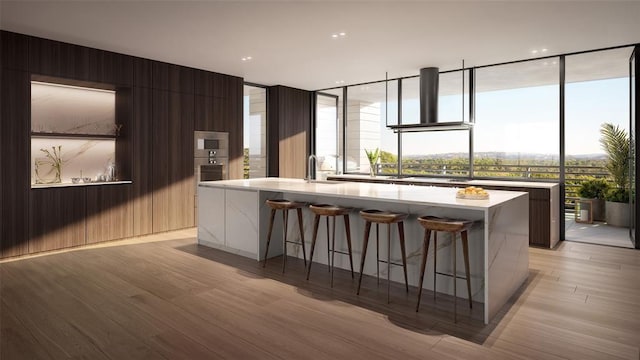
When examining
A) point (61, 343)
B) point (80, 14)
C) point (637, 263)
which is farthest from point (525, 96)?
point (61, 343)

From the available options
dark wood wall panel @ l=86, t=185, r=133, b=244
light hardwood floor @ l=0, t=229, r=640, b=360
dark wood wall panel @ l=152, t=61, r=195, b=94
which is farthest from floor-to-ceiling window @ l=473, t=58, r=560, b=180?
dark wood wall panel @ l=86, t=185, r=133, b=244

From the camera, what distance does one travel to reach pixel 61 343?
2.46 metres

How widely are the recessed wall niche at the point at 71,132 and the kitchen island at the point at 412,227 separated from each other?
1.77 m

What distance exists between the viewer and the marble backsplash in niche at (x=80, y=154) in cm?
523

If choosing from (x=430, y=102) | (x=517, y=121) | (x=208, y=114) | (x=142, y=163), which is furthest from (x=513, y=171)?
(x=142, y=163)

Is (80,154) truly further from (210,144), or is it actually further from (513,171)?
(513,171)

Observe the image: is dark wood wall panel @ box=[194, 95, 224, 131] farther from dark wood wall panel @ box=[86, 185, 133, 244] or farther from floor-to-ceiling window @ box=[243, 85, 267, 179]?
dark wood wall panel @ box=[86, 185, 133, 244]

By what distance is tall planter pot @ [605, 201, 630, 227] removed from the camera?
6328 millimetres

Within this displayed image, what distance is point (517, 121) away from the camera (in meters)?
6.08

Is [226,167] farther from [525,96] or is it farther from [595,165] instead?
[595,165]

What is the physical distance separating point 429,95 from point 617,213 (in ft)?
12.0

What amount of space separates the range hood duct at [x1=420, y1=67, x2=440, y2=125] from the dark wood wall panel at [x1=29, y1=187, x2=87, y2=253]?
A: 15.7 ft

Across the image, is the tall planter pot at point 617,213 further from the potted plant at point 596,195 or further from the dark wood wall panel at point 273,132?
the dark wood wall panel at point 273,132

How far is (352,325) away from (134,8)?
3.44 m
